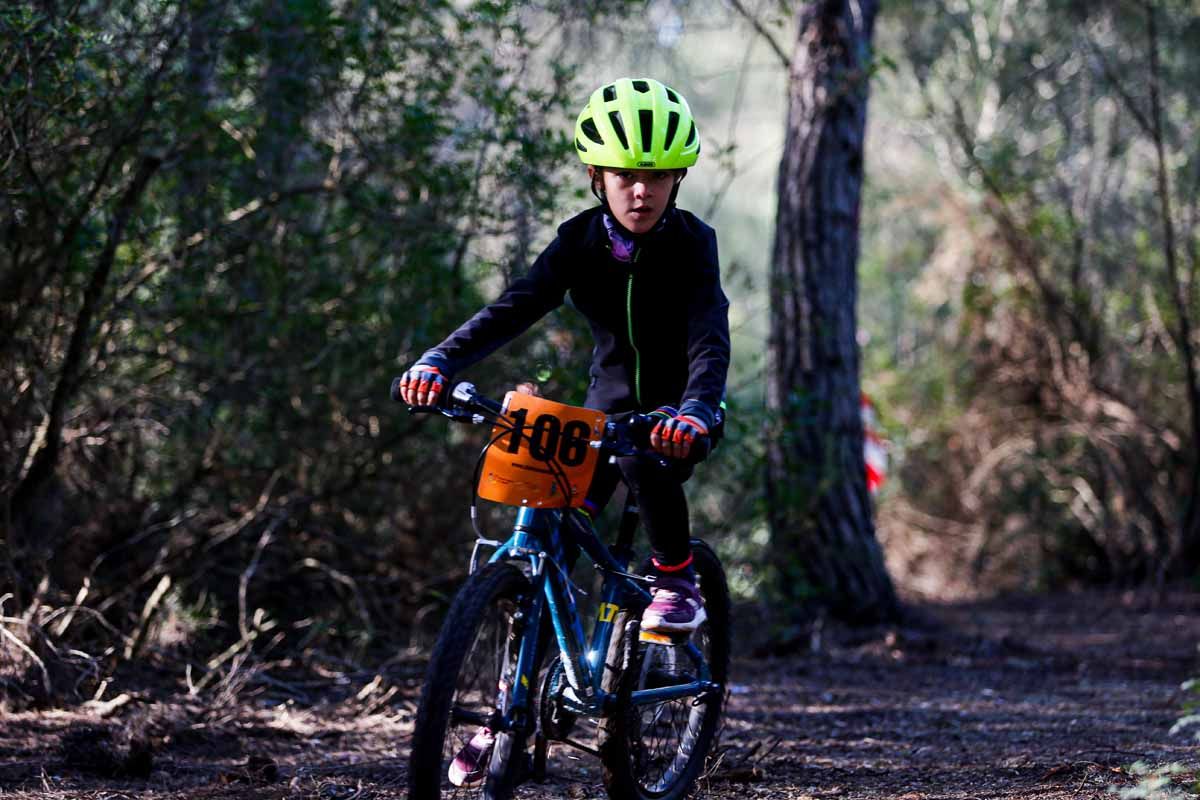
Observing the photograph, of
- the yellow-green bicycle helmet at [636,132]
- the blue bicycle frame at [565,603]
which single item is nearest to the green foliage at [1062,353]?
the yellow-green bicycle helmet at [636,132]

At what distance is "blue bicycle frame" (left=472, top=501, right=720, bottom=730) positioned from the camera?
365cm

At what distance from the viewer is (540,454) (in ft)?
12.1

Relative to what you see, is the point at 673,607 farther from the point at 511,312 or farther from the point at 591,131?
the point at 591,131

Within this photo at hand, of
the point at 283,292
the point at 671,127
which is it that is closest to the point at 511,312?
the point at 671,127

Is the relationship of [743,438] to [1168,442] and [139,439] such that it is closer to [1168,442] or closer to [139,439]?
[139,439]

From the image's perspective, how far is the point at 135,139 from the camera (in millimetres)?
6184

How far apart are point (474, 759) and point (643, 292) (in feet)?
4.82

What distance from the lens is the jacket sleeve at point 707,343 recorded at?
3.74 meters

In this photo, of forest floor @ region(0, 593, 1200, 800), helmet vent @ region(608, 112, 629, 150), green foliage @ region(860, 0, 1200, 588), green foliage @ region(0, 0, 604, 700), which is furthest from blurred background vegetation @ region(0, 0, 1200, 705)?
helmet vent @ region(608, 112, 629, 150)

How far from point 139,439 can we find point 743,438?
3.56 meters

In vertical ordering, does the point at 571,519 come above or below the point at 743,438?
below

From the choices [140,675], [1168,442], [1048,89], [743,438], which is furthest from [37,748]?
[1048,89]

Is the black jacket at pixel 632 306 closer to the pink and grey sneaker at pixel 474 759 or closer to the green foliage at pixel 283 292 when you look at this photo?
the pink and grey sneaker at pixel 474 759

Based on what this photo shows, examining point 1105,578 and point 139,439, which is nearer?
point 139,439
